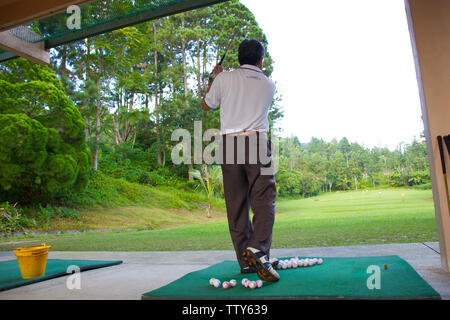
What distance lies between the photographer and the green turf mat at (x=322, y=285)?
1.10 meters

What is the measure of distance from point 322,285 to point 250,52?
1.10 meters

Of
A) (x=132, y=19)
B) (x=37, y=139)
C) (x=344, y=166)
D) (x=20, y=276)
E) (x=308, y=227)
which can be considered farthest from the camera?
(x=344, y=166)

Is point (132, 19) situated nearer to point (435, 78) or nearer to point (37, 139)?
point (435, 78)

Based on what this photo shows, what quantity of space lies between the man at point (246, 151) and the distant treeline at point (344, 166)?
40.9ft

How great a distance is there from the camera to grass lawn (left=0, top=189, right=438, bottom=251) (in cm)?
357

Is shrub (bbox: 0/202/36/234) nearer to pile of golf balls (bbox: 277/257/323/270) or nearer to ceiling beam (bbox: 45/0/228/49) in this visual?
ceiling beam (bbox: 45/0/228/49)

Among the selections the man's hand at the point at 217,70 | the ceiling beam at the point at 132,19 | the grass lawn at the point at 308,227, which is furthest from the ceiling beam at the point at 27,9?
the grass lawn at the point at 308,227

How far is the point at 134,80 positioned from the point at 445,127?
43.4ft

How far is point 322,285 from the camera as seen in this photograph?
126 centimetres

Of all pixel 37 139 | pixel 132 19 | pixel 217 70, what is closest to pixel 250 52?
pixel 217 70

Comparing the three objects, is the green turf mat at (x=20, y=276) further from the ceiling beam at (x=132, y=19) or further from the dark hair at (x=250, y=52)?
the ceiling beam at (x=132, y=19)

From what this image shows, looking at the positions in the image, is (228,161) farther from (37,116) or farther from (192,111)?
(192,111)

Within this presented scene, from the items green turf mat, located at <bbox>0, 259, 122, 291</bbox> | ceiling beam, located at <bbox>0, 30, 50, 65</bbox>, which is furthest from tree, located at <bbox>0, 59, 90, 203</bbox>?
green turf mat, located at <bbox>0, 259, 122, 291</bbox>
